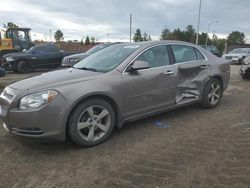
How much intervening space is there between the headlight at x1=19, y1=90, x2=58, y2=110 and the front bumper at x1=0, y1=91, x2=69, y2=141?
2.4 inches

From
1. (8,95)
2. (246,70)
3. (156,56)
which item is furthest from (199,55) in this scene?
(246,70)

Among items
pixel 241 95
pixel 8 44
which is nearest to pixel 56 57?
pixel 8 44

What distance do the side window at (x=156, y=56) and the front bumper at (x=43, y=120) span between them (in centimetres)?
169

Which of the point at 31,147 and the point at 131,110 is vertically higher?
the point at 131,110

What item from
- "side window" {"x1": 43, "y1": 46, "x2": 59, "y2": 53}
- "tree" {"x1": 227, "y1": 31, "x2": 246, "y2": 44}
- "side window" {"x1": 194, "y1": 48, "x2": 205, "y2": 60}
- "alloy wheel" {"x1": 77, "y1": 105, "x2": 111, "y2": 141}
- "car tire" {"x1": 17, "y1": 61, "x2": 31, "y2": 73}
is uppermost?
"tree" {"x1": 227, "y1": 31, "x2": 246, "y2": 44}

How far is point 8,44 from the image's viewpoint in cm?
1916

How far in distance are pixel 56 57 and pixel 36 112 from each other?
1356 centimetres

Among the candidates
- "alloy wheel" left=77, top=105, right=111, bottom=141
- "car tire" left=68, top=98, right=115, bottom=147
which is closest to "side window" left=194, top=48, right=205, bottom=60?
"car tire" left=68, top=98, right=115, bottom=147

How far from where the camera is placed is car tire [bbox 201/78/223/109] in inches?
240

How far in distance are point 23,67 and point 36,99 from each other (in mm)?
12888

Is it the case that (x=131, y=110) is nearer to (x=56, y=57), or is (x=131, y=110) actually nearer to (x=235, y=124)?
(x=235, y=124)

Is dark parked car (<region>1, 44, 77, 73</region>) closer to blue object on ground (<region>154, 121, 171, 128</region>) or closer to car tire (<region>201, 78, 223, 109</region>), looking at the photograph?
car tire (<region>201, 78, 223, 109</region>)

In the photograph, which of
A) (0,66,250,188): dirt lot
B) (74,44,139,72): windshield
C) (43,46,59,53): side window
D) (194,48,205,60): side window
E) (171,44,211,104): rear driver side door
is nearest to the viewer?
(0,66,250,188): dirt lot

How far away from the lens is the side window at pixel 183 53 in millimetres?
5573
